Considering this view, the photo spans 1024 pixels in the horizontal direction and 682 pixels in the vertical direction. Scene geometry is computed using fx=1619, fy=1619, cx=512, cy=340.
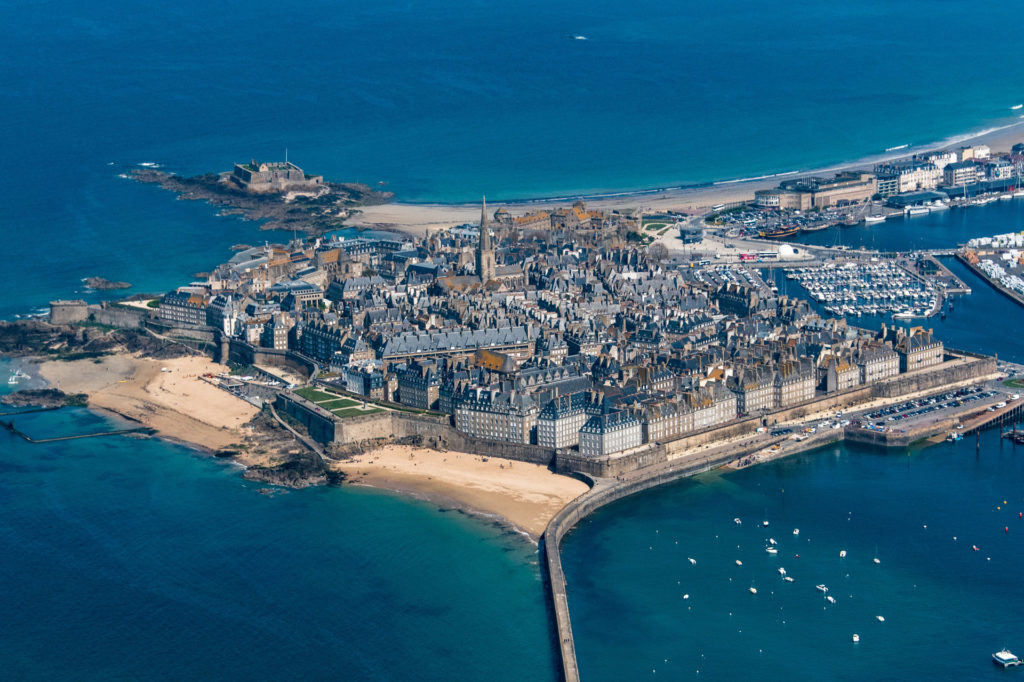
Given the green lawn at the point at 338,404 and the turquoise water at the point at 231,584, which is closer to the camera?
the turquoise water at the point at 231,584

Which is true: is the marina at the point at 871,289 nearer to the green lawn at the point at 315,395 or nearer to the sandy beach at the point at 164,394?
the green lawn at the point at 315,395

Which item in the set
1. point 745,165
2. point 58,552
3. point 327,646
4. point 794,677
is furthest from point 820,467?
point 745,165

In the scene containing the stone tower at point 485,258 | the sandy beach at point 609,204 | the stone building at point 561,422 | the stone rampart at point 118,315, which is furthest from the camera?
the sandy beach at point 609,204

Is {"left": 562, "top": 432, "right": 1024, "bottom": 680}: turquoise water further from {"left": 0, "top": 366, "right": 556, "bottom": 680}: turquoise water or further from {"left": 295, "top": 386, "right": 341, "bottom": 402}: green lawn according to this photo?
{"left": 295, "top": 386, "right": 341, "bottom": 402}: green lawn

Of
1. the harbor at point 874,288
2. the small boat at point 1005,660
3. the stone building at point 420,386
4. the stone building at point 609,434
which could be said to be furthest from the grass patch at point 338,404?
the harbor at point 874,288

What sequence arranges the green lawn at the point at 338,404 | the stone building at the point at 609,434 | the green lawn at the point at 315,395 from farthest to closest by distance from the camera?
1. the green lawn at the point at 315,395
2. the green lawn at the point at 338,404
3. the stone building at the point at 609,434
